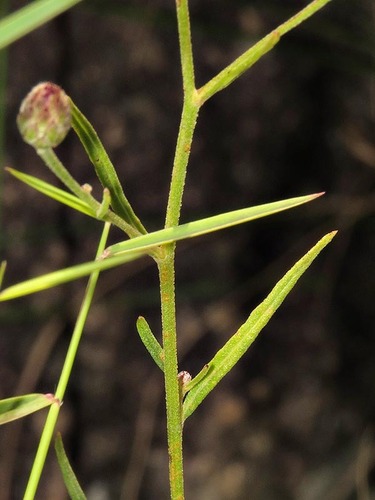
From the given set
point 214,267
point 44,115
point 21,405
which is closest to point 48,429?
point 21,405

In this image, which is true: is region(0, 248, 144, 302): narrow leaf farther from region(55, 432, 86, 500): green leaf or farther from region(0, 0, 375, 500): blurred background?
region(0, 0, 375, 500): blurred background

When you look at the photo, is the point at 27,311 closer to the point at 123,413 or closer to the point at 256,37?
the point at 123,413

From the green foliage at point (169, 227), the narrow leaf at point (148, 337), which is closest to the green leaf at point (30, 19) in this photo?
the green foliage at point (169, 227)

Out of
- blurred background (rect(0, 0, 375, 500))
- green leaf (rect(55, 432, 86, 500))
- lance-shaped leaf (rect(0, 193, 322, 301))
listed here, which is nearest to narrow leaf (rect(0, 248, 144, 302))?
lance-shaped leaf (rect(0, 193, 322, 301))

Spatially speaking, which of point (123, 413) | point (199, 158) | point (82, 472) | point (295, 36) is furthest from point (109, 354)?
point (295, 36)

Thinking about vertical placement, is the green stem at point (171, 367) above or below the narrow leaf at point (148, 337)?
below

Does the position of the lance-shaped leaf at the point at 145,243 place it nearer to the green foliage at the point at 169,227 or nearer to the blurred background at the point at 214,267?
A: the green foliage at the point at 169,227
